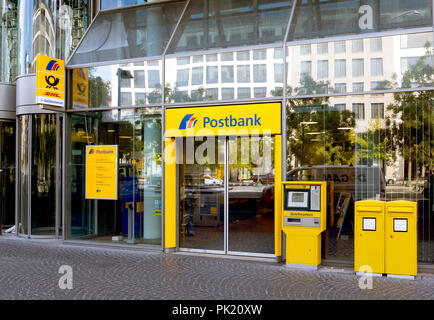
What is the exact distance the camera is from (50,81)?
9688mm

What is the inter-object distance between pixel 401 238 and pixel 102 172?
243 inches

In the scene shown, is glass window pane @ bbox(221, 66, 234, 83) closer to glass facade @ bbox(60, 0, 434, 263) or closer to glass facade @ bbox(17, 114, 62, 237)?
glass facade @ bbox(60, 0, 434, 263)

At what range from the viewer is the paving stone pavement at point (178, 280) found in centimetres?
597

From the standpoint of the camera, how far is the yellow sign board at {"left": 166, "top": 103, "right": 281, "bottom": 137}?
817cm

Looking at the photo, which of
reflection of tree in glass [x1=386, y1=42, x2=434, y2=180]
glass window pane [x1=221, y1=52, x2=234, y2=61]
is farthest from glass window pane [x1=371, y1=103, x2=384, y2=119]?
glass window pane [x1=221, y1=52, x2=234, y2=61]

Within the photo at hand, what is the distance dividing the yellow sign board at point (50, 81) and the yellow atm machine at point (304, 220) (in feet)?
17.9

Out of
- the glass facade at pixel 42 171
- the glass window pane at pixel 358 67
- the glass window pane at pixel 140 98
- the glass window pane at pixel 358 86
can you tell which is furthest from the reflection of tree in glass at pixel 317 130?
the glass facade at pixel 42 171

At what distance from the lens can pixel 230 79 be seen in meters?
8.60

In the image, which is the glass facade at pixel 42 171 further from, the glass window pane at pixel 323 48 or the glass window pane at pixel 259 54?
the glass window pane at pixel 323 48

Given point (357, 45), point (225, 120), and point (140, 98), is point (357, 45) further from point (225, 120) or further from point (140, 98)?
point (140, 98)

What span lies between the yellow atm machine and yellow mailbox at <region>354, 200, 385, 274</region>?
0.59m

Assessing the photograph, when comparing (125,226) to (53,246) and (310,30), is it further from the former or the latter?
(310,30)

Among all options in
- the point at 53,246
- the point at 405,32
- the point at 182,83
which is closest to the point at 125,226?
the point at 53,246
